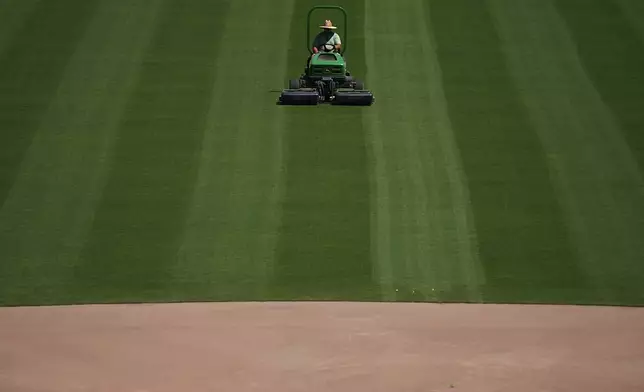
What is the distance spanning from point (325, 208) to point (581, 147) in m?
4.42

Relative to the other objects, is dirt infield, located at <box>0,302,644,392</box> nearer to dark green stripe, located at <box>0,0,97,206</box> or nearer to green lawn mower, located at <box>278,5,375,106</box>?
dark green stripe, located at <box>0,0,97,206</box>

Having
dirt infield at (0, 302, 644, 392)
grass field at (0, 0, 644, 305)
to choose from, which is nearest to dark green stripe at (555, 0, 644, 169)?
grass field at (0, 0, 644, 305)

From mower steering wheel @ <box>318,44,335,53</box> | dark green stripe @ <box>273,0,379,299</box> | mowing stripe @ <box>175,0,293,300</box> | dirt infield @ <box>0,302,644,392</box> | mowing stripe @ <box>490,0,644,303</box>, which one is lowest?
mowing stripe @ <box>490,0,644,303</box>

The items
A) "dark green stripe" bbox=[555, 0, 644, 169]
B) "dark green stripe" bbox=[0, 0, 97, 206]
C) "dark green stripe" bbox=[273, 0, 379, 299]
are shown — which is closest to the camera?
"dark green stripe" bbox=[273, 0, 379, 299]

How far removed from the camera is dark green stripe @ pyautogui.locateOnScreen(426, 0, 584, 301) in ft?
47.3

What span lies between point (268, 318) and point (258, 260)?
1.53 meters

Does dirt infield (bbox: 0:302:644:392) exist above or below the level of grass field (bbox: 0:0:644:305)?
above

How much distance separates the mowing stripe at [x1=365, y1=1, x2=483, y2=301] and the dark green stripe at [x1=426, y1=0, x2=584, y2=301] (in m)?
0.24

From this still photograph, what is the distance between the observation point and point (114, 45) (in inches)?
791

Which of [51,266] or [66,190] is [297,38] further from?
[51,266]

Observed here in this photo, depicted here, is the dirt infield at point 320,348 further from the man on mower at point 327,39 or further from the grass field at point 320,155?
the man on mower at point 327,39

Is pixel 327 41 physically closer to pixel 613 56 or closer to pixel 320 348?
pixel 613 56

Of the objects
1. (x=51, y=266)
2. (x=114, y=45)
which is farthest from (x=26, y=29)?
(x=51, y=266)

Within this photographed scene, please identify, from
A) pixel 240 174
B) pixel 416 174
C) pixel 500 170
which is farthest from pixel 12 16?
pixel 500 170
